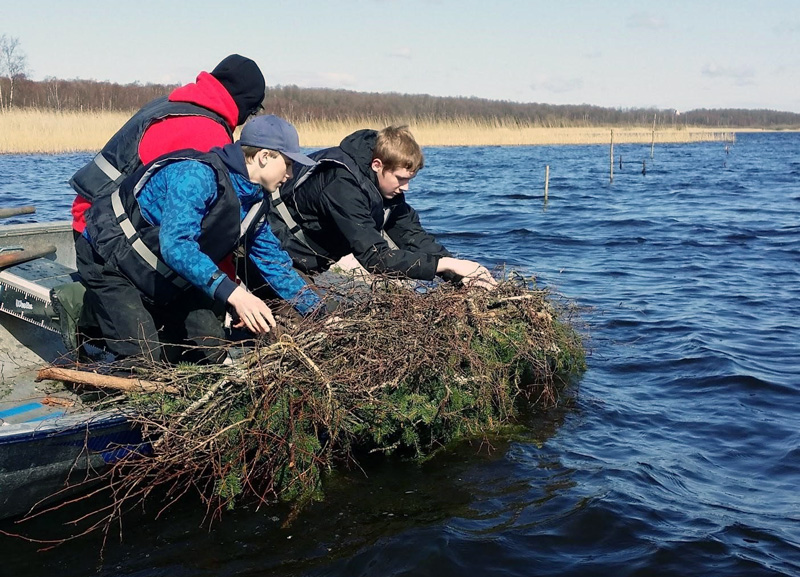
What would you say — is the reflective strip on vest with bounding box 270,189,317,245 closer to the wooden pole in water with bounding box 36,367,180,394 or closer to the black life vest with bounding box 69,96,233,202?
the black life vest with bounding box 69,96,233,202

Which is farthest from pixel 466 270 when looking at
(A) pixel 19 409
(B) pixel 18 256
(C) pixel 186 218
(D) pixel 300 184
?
(B) pixel 18 256

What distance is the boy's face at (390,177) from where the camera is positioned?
17.0 ft

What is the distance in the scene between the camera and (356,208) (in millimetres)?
5133

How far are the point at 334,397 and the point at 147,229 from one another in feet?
4.22

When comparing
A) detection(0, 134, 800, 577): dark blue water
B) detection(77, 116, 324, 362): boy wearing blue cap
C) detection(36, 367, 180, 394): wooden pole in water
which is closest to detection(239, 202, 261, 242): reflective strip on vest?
detection(77, 116, 324, 362): boy wearing blue cap

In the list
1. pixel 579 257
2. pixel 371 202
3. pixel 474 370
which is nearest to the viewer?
pixel 474 370

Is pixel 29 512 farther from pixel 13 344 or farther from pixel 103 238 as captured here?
pixel 13 344

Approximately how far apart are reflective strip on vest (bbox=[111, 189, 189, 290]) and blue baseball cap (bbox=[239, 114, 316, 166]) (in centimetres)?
72

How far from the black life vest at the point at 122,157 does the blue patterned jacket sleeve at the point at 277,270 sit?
0.75 meters

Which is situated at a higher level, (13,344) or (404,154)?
(404,154)

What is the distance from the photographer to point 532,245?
14602 mm

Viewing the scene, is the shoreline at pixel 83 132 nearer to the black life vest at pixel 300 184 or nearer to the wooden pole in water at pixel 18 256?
the wooden pole in water at pixel 18 256

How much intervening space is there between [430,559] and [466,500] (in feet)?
2.25

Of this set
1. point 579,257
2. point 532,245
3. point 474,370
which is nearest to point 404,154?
point 474,370
